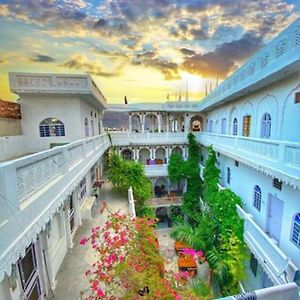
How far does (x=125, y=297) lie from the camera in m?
3.53

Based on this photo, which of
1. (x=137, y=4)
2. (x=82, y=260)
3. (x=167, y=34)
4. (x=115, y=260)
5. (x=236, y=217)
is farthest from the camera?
(x=167, y=34)

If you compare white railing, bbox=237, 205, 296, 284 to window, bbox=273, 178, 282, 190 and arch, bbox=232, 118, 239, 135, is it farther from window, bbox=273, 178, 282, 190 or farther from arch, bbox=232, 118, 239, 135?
arch, bbox=232, 118, 239, 135

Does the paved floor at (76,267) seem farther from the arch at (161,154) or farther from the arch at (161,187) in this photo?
the arch at (161,154)

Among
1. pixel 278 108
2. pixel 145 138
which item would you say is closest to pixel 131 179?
pixel 145 138

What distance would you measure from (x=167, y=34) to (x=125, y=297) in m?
14.9

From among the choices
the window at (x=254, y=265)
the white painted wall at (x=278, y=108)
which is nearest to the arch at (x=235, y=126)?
the white painted wall at (x=278, y=108)

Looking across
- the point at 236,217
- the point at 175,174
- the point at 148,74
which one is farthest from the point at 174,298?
the point at 148,74

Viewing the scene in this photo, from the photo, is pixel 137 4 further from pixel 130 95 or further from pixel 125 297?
pixel 125 297

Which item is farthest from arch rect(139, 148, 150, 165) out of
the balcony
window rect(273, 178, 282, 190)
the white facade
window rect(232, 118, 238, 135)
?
the balcony

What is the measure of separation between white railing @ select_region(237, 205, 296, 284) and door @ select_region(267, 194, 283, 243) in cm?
92

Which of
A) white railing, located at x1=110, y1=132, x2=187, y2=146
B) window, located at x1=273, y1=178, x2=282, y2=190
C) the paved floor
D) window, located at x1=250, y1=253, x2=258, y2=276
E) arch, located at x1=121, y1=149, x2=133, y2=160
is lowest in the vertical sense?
window, located at x1=250, y1=253, x2=258, y2=276

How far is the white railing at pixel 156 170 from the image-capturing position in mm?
18016

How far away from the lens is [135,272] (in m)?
3.78

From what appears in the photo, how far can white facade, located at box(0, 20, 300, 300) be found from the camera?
114 inches
